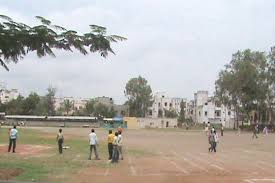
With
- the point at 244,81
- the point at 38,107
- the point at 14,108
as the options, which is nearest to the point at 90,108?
the point at 38,107

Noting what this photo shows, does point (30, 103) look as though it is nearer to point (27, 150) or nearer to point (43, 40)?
point (27, 150)

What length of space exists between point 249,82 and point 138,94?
65112 millimetres

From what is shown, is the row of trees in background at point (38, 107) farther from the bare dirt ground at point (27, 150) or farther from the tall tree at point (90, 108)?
the bare dirt ground at point (27, 150)

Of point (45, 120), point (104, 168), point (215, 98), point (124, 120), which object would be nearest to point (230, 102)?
point (215, 98)

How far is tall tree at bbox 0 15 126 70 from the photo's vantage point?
11.8 meters

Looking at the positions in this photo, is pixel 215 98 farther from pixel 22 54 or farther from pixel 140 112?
pixel 22 54

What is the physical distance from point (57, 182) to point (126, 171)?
578cm

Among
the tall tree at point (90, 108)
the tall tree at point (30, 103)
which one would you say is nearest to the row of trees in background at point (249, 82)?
the tall tree at point (90, 108)

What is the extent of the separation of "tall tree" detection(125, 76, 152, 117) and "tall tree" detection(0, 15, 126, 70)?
16438 cm

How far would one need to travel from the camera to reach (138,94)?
178 meters

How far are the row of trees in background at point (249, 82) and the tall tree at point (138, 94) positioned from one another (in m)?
57.3

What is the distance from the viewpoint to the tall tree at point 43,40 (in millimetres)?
11797

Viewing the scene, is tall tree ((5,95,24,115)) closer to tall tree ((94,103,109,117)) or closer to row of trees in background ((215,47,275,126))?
tall tree ((94,103,109,117))

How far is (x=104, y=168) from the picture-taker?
86.6 ft
